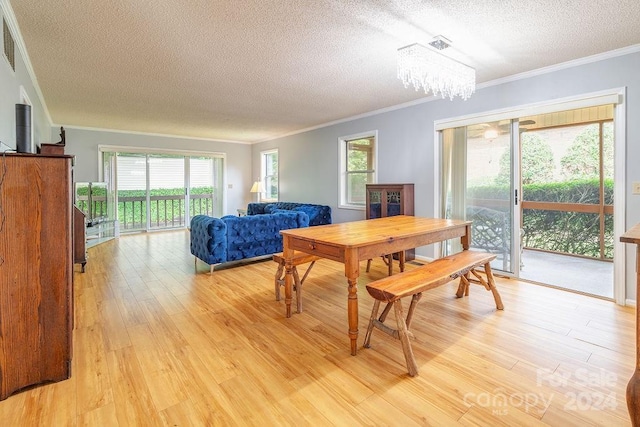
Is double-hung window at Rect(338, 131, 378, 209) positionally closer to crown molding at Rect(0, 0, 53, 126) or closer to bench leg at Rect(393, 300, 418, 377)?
bench leg at Rect(393, 300, 418, 377)

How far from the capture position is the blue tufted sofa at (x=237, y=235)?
401 cm

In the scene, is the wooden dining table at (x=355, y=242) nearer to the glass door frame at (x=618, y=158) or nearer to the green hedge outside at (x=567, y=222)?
the glass door frame at (x=618, y=158)

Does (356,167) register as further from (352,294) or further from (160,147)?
(160,147)

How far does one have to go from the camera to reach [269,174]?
8.41m

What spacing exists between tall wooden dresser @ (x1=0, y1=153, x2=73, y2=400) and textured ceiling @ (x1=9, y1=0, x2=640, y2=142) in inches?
51.7

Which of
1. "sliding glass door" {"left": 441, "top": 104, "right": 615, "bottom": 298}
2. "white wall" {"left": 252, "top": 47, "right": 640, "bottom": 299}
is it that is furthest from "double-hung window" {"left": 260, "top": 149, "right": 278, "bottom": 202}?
"sliding glass door" {"left": 441, "top": 104, "right": 615, "bottom": 298}

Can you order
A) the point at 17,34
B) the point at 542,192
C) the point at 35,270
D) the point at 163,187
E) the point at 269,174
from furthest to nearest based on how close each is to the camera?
the point at 269,174, the point at 163,187, the point at 542,192, the point at 17,34, the point at 35,270

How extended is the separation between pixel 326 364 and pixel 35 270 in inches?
67.9

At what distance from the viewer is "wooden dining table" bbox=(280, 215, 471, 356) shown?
6.88 ft

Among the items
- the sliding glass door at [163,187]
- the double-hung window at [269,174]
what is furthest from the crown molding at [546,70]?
the sliding glass door at [163,187]

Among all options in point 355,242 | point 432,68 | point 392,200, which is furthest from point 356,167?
point 355,242

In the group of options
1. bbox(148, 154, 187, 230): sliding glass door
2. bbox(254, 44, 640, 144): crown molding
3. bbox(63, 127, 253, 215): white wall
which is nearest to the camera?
bbox(254, 44, 640, 144): crown molding

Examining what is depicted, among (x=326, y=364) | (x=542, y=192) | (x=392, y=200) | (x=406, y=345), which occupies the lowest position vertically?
(x=326, y=364)

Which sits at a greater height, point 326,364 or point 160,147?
point 160,147
